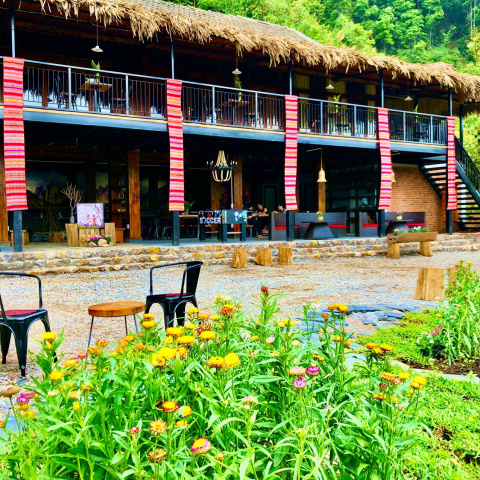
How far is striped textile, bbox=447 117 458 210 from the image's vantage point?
1666 cm

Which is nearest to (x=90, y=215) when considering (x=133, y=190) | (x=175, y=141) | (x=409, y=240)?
(x=133, y=190)

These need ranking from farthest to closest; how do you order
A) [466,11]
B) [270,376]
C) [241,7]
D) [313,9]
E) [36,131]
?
[466,11]
[313,9]
[241,7]
[36,131]
[270,376]

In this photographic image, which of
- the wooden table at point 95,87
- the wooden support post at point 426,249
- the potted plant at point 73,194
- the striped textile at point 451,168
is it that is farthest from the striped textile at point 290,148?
the striped textile at point 451,168

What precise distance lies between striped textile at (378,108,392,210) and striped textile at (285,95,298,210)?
3292 millimetres

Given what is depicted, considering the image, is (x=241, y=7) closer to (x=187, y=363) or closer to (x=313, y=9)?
Result: (x=313, y=9)

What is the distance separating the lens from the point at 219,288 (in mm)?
7844

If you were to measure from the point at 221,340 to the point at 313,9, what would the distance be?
46.4 metres

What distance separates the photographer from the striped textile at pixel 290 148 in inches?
530

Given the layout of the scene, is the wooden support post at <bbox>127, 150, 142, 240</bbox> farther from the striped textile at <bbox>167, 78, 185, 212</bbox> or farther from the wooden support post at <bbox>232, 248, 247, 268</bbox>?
the wooden support post at <bbox>232, 248, 247, 268</bbox>

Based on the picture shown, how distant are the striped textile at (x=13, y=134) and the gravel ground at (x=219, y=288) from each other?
1792 mm

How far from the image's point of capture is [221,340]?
214 cm

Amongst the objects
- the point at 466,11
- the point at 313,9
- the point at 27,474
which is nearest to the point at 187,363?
the point at 27,474

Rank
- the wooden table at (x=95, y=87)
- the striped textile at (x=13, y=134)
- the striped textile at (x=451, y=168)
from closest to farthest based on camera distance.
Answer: the striped textile at (x=13, y=134) < the wooden table at (x=95, y=87) < the striped textile at (x=451, y=168)

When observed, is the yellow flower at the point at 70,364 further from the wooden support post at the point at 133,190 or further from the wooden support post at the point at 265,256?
the wooden support post at the point at 133,190
